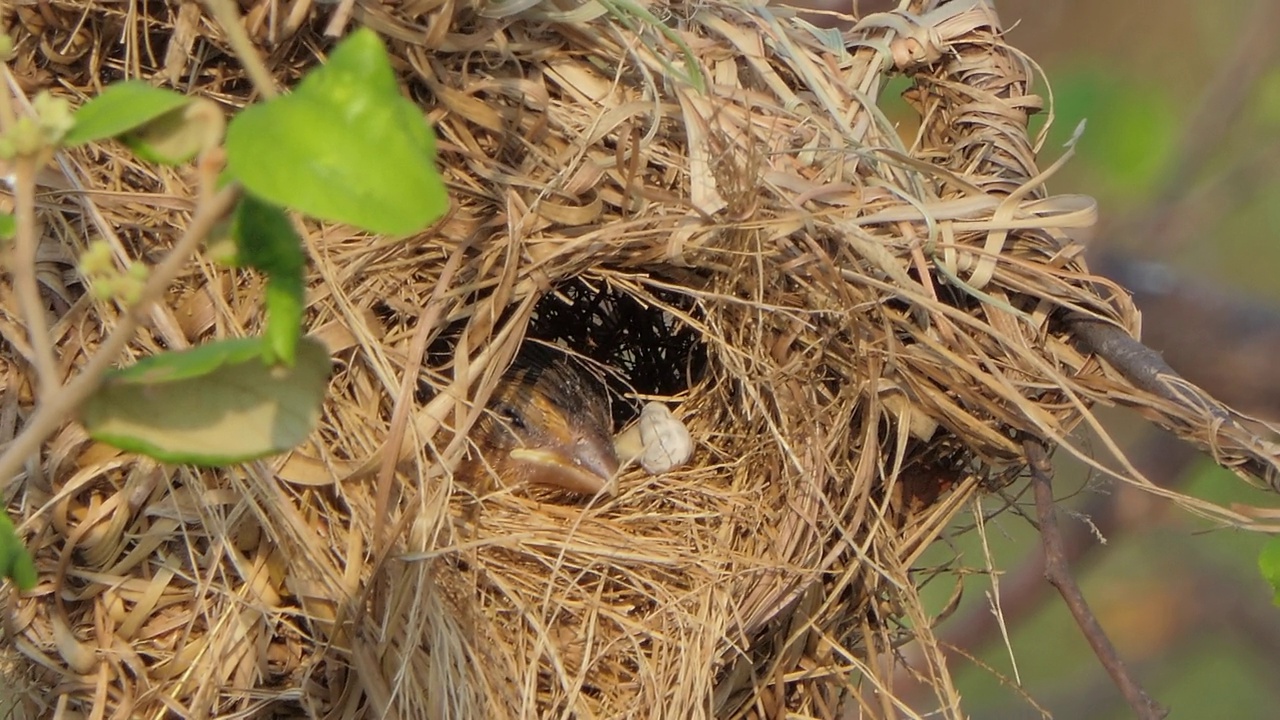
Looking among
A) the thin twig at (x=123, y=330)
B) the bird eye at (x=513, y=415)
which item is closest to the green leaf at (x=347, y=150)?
the thin twig at (x=123, y=330)

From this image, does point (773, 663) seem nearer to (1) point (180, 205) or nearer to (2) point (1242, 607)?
(1) point (180, 205)

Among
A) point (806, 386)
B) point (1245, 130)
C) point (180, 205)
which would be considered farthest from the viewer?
point (1245, 130)

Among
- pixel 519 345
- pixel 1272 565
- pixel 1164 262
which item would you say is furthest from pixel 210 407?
pixel 1164 262

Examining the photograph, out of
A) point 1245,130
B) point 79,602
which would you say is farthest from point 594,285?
point 1245,130

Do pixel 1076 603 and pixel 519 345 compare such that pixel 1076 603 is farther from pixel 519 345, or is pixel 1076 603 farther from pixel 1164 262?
pixel 1164 262

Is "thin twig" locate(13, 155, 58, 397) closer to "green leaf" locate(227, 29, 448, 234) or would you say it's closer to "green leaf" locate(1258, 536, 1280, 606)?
"green leaf" locate(227, 29, 448, 234)

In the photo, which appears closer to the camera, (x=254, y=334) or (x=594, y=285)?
(x=254, y=334)
